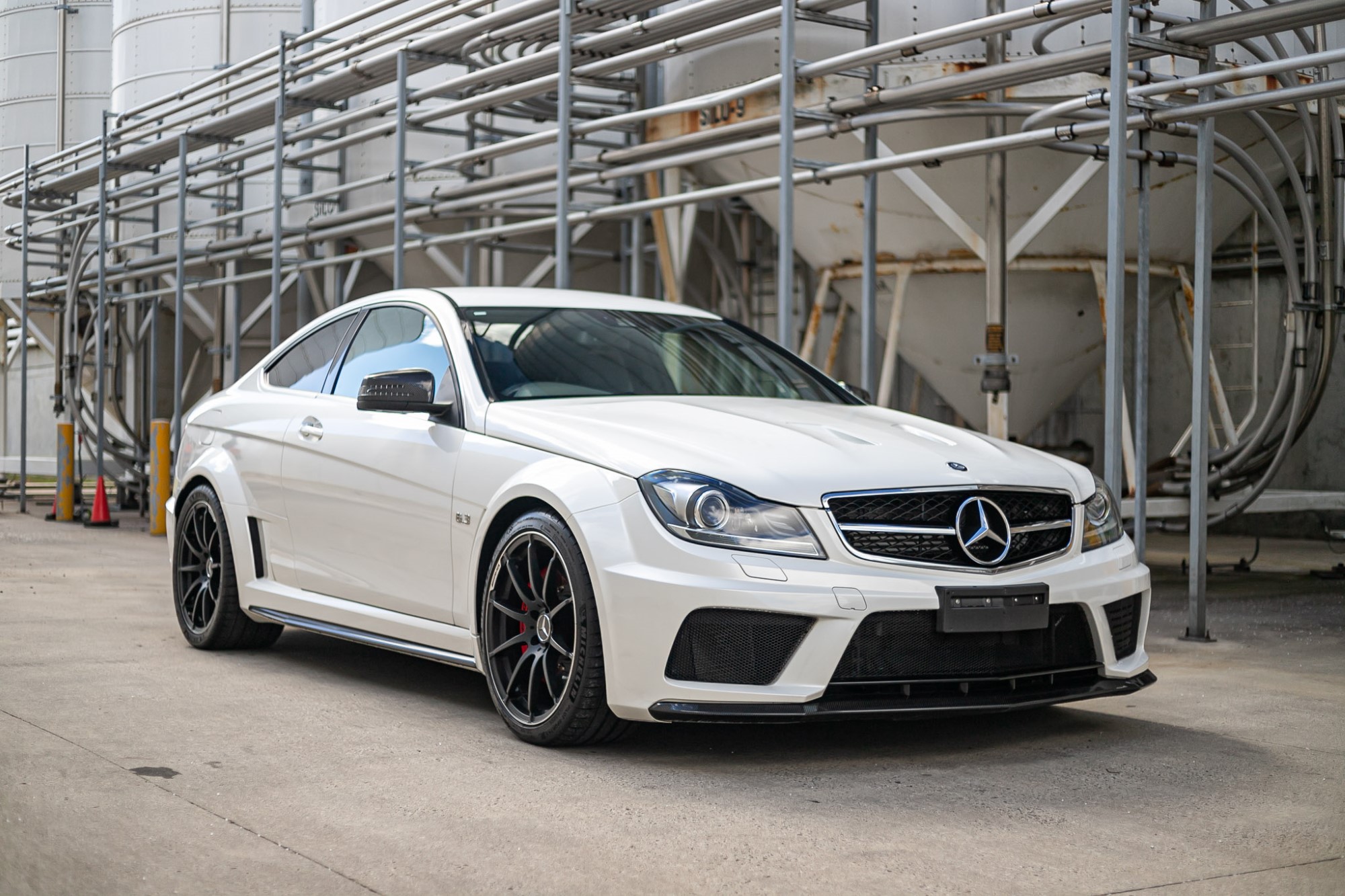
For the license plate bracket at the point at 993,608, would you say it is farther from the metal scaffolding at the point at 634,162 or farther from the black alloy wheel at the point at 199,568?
the black alloy wheel at the point at 199,568

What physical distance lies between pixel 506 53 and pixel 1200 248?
8.41 meters

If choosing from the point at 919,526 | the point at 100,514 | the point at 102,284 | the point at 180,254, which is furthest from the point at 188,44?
the point at 919,526

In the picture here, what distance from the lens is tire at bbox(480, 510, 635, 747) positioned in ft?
14.5

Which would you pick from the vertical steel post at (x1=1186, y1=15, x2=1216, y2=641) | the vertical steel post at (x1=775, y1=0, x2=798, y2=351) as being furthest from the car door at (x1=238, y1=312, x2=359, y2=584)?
the vertical steel post at (x1=1186, y1=15, x2=1216, y2=641)

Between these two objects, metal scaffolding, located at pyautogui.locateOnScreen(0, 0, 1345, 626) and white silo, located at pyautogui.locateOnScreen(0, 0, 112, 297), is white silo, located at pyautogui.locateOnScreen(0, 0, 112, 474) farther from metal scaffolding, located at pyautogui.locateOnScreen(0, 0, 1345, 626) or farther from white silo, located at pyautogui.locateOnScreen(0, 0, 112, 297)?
metal scaffolding, located at pyautogui.locateOnScreen(0, 0, 1345, 626)

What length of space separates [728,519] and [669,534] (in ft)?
0.55

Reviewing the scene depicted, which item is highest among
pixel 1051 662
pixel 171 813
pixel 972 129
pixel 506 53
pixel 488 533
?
pixel 506 53

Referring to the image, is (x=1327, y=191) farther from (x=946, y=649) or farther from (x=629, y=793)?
(x=629, y=793)

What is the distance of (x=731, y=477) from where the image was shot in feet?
14.2

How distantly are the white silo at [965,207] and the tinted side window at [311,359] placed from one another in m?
4.64

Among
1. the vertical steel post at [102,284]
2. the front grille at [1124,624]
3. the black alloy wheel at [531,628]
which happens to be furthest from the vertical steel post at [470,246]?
the front grille at [1124,624]

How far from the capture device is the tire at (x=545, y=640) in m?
4.41

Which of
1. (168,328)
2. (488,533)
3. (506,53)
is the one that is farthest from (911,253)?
(168,328)

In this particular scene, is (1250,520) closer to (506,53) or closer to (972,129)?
(972,129)
